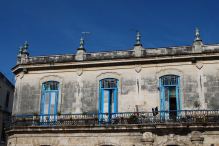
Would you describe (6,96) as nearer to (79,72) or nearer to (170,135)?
(79,72)

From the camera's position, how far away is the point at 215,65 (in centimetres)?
1841

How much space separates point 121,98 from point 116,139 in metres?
2.44

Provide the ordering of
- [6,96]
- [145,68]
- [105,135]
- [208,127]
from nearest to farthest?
1. [208,127]
2. [105,135]
3. [145,68]
4. [6,96]

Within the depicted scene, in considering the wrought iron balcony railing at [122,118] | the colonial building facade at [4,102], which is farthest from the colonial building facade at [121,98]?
the colonial building facade at [4,102]

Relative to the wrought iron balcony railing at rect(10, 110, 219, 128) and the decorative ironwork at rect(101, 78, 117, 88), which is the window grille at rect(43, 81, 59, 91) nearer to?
the wrought iron balcony railing at rect(10, 110, 219, 128)

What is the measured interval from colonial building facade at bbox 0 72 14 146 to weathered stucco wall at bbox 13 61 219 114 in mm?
7308

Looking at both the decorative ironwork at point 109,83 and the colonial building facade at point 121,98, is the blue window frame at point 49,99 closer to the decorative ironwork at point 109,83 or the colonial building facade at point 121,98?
the colonial building facade at point 121,98

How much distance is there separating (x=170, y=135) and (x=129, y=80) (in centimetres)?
398

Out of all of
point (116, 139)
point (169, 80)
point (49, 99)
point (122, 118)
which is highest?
point (169, 80)

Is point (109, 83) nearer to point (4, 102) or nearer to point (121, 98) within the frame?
point (121, 98)

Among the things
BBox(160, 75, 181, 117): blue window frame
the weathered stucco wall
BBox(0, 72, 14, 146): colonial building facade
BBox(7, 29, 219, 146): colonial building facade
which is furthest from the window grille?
BBox(0, 72, 14, 146): colonial building facade

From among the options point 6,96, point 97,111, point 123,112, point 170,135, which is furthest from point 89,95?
point 6,96

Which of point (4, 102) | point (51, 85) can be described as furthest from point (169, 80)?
point (4, 102)

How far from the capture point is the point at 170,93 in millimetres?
18797
